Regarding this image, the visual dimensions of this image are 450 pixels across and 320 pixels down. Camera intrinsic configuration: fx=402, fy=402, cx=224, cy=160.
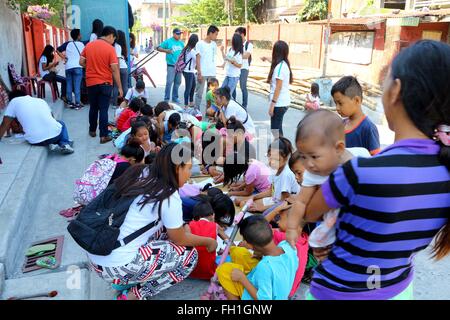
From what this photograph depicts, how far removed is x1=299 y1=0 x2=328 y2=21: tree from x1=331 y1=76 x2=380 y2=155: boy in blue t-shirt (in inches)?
762

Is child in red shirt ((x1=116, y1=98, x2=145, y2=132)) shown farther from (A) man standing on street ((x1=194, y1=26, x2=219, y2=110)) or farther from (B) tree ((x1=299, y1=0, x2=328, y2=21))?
(B) tree ((x1=299, y1=0, x2=328, y2=21))

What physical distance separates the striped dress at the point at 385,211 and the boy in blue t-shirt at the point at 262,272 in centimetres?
109

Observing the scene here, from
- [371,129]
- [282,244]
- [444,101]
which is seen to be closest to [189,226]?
[282,244]

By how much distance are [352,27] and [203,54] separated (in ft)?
25.2

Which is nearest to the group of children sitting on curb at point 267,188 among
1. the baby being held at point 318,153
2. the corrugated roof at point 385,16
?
the baby being held at point 318,153

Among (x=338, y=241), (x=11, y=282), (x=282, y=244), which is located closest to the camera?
(x=338, y=241)

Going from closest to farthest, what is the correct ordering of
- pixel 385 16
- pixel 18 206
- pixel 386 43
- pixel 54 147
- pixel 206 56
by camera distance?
pixel 18 206, pixel 54 147, pixel 206 56, pixel 385 16, pixel 386 43

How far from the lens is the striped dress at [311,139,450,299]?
105cm

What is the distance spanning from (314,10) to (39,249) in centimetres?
2082

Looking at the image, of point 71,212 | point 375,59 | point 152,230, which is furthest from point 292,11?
point 152,230

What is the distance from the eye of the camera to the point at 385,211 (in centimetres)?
107

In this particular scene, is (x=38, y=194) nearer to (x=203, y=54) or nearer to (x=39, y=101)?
(x=39, y=101)

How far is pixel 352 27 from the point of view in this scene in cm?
1359

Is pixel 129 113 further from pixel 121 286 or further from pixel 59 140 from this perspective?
pixel 121 286
